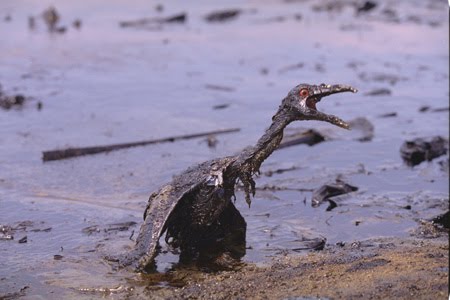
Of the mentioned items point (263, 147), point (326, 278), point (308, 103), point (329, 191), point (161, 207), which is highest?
point (308, 103)

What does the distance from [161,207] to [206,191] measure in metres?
0.33

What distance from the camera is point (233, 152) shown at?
9281 millimetres

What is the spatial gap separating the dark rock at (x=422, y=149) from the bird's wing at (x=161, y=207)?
3.37m

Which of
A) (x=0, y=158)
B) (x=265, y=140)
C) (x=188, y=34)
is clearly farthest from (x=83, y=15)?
(x=265, y=140)

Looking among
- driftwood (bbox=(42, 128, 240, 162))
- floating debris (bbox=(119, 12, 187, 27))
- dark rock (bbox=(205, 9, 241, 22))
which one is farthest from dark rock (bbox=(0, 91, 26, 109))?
dark rock (bbox=(205, 9, 241, 22))

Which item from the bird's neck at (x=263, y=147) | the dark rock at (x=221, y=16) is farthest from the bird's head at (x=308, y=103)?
the dark rock at (x=221, y=16)

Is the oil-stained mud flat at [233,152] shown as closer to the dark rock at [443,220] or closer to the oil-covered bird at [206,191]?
the dark rock at [443,220]

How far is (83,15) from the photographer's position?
→ 22.0m

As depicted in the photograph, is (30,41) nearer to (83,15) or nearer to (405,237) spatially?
(83,15)

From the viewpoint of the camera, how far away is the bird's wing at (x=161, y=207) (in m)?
5.79

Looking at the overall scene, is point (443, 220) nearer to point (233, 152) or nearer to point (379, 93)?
point (233, 152)

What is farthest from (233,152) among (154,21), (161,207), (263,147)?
(154,21)

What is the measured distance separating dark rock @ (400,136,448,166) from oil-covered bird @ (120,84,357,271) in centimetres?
319

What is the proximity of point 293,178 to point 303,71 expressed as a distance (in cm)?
604
